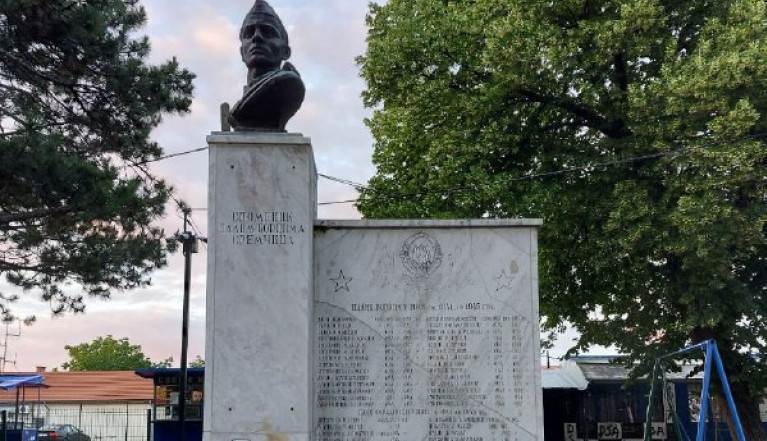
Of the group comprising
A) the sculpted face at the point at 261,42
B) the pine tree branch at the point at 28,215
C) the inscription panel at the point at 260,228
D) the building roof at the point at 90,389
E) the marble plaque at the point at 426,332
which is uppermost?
the sculpted face at the point at 261,42

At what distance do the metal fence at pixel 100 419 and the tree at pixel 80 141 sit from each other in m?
19.0

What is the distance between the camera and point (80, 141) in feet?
48.8

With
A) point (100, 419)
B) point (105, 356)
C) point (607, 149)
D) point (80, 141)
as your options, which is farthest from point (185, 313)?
point (105, 356)

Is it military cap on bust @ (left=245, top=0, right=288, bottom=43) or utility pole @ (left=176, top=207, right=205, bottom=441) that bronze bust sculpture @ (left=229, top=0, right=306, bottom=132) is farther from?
utility pole @ (left=176, top=207, right=205, bottom=441)

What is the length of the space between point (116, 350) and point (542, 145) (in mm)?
66358

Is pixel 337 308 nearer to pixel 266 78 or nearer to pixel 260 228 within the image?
pixel 260 228

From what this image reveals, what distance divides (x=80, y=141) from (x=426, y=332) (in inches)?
380

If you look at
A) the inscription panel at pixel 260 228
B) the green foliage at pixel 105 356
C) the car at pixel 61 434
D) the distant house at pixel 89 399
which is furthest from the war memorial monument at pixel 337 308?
the green foliage at pixel 105 356

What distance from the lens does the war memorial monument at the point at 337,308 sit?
7.01m

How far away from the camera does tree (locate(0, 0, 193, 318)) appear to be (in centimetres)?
1283

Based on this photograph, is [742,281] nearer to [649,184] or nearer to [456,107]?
[649,184]

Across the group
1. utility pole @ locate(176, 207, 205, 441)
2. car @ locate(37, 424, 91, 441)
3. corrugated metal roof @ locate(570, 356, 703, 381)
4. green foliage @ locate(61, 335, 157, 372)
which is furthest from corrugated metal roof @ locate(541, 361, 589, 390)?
green foliage @ locate(61, 335, 157, 372)

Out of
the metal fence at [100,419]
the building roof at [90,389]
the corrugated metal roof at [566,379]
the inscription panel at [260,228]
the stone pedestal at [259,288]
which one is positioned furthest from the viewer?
the building roof at [90,389]

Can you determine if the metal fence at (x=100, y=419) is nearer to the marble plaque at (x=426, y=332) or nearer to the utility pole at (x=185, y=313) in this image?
the utility pole at (x=185, y=313)
